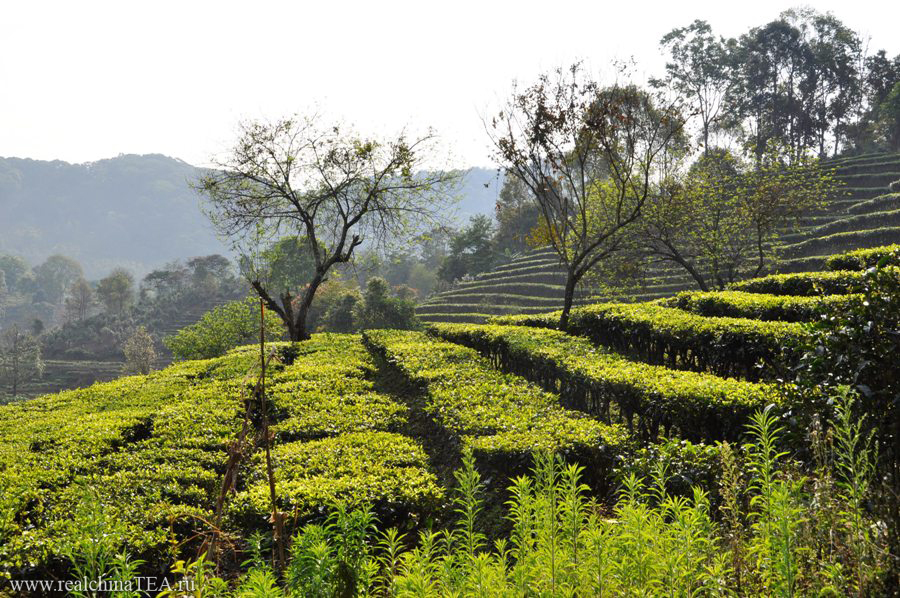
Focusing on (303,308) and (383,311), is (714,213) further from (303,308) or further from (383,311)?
(383,311)

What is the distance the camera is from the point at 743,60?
6512 centimetres

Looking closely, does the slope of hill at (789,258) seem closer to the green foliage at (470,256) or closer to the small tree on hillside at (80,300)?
the green foliage at (470,256)

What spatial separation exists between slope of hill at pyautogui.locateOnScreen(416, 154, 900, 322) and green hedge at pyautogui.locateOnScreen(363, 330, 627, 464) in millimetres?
16649

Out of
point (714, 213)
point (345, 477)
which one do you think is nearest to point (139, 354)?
point (714, 213)

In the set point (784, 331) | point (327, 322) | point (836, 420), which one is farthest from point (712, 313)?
point (327, 322)

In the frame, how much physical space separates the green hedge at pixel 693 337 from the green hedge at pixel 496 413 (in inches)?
88.3

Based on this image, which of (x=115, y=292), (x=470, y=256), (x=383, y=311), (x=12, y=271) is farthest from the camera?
(x=12, y=271)

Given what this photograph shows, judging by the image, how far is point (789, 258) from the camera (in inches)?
1469

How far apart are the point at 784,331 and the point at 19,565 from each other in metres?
10.00

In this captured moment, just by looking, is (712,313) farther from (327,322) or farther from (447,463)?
(327,322)

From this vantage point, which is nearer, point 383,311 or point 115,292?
point 383,311

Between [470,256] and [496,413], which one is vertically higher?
[470,256]

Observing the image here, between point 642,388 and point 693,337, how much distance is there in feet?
12.4

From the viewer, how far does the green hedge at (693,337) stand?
9055 millimetres
